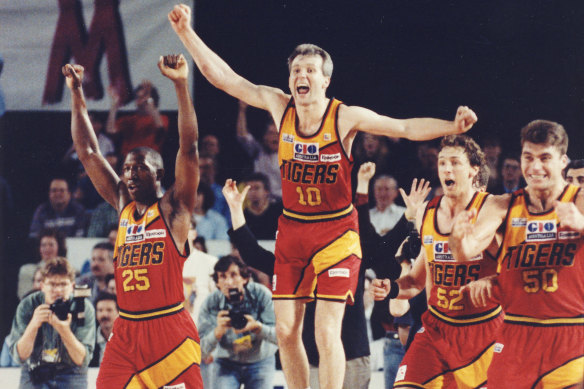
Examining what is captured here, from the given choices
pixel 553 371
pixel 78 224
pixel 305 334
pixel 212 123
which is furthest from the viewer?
pixel 212 123

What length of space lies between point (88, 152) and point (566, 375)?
352cm

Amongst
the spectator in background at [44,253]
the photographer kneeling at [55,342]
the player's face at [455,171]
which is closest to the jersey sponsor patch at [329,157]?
the player's face at [455,171]

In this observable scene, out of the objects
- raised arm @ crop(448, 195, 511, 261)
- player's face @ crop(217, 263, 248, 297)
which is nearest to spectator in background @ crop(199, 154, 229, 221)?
player's face @ crop(217, 263, 248, 297)

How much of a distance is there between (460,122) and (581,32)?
540 cm

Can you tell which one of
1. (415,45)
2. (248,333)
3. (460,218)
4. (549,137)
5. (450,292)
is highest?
(415,45)

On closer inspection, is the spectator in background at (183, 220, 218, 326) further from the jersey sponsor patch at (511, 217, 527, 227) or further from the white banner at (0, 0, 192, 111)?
the jersey sponsor patch at (511, 217, 527, 227)

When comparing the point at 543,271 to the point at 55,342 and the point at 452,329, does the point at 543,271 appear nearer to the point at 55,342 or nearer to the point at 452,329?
the point at 452,329

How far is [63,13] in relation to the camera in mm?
10164

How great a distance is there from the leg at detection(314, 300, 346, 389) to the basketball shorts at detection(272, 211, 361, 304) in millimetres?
101

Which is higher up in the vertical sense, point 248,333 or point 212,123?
point 212,123

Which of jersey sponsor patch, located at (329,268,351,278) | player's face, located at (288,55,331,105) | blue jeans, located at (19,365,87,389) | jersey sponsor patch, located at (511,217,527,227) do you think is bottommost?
blue jeans, located at (19,365,87,389)

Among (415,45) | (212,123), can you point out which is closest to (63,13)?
(212,123)

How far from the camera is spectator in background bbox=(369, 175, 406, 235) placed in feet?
29.8

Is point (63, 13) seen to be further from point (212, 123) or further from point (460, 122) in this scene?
point (460, 122)
